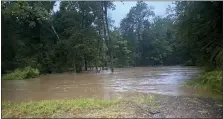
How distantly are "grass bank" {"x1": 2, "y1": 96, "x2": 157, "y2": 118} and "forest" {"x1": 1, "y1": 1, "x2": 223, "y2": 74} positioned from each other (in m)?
0.66

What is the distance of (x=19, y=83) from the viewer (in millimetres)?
4824

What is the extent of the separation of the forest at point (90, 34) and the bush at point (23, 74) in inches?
3.3

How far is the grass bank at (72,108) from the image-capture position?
311cm

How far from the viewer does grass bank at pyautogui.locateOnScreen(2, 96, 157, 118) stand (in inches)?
122

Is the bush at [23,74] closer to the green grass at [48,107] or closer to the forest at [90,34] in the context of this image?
the forest at [90,34]

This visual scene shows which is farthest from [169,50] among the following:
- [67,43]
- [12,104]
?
[12,104]

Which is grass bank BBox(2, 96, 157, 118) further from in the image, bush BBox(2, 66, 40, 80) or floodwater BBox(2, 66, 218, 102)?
bush BBox(2, 66, 40, 80)

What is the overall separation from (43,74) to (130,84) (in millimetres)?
1315

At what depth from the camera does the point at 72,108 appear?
3.21 metres

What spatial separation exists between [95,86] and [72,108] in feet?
5.41

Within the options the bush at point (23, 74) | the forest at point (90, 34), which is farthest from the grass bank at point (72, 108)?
the bush at point (23, 74)

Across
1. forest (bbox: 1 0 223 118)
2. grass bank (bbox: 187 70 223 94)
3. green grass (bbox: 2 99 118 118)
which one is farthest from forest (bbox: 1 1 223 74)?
green grass (bbox: 2 99 118 118)

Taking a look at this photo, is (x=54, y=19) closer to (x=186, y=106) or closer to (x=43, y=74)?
(x=43, y=74)

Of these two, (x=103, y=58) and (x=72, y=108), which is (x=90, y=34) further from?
(x=72, y=108)
